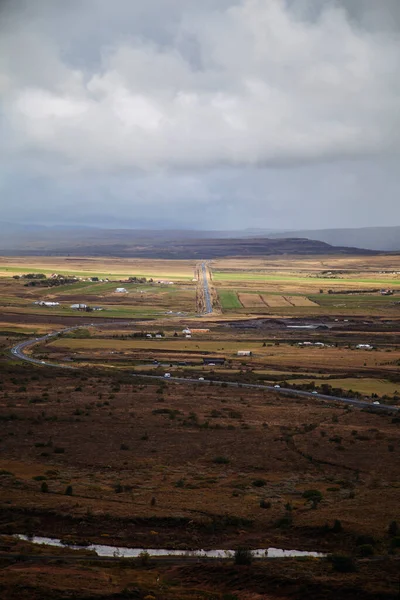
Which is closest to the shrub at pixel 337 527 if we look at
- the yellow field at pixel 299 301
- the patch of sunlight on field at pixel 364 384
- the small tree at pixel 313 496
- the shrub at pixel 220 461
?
the small tree at pixel 313 496

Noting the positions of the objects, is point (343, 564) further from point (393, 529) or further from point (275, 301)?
point (275, 301)

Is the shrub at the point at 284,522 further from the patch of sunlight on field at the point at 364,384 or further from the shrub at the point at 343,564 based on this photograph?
the patch of sunlight on field at the point at 364,384

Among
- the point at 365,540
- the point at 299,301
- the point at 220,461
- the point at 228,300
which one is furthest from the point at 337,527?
the point at 299,301

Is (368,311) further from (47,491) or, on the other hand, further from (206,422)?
(47,491)

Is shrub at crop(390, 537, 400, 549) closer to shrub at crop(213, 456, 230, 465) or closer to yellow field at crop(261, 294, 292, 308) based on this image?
shrub at crop(213, 456, 230, 465)

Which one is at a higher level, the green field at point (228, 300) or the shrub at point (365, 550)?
the green field at point (228, 300)

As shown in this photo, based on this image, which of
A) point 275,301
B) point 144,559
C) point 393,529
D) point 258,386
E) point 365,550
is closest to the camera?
point 144,559

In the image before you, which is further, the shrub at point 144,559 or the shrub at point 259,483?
the shrub at point 259,483
